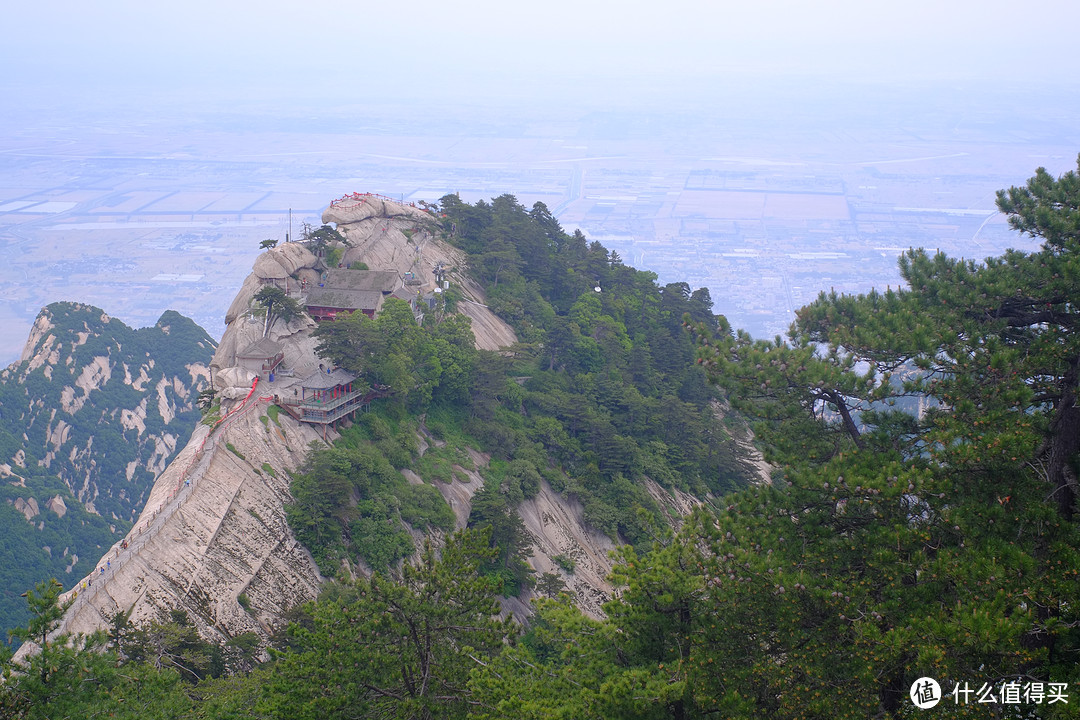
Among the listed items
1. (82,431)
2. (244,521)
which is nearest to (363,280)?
(244,521)

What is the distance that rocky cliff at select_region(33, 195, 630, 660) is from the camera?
18438 millimetres

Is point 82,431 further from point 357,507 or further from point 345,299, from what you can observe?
point 357,507

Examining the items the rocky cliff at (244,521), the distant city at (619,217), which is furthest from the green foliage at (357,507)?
the distant city at (619,217)

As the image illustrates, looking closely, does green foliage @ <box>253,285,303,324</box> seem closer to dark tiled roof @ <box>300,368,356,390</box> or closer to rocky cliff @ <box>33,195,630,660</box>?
rocky cliff @ <box>33,195,630,660</box>

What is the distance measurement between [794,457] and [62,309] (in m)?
75.5

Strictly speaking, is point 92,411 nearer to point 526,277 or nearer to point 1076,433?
point 526,277

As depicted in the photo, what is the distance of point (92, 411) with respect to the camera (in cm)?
6588

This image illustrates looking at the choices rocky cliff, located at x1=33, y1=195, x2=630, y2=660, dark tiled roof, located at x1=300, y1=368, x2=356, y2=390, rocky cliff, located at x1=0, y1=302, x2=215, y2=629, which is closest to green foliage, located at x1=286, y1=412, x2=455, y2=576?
rocky cliff, located at x1=33, y1=195, x2=630, y2=660

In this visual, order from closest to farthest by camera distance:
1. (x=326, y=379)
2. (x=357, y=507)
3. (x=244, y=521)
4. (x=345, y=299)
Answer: (x=244, y=521)
(x=357, y=507)
(x=326, y=379)
(x=345, y=299)

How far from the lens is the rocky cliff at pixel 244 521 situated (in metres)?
18.4

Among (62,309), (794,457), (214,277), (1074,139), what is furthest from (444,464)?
(1074,139)

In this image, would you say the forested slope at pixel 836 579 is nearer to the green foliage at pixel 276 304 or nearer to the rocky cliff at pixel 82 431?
the green foliage at pixel 276 304

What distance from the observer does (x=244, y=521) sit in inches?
836

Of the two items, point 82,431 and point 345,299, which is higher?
point 345,299
